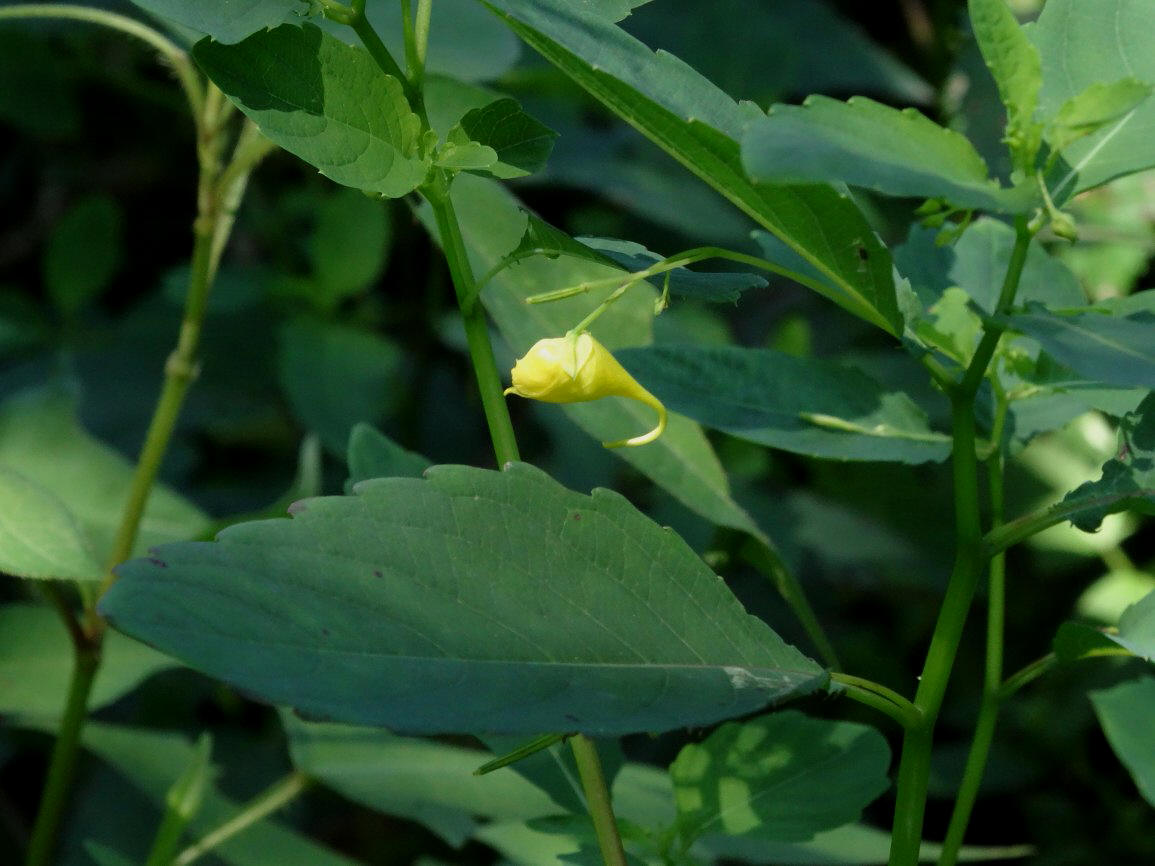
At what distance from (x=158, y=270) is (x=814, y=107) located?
2.19 meters

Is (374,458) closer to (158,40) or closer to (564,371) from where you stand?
(564,371)

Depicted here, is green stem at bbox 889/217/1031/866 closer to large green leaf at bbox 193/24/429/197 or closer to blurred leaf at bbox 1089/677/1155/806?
large green leaf at bbox 193/24/429/197

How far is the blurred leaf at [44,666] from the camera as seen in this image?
1076 millimetres

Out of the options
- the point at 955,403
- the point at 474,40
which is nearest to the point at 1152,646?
the point at 955,403

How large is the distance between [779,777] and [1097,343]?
1.08 ft

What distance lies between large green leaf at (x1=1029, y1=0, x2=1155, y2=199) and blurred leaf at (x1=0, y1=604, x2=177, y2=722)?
2.75 ft

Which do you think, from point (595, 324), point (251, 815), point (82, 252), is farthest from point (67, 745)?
point (82, 252)

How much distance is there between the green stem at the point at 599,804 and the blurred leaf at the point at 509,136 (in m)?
0.25

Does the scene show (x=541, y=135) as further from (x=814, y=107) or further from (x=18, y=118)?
(x=18, y=118)

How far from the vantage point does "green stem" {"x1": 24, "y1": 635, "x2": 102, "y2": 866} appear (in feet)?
2.90

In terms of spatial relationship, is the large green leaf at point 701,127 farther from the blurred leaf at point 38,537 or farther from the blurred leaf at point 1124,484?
the blurred leaf at point 38,537

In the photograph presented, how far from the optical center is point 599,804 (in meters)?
0.57

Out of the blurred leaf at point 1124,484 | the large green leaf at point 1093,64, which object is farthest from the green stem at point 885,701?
the large green leaf at point 1093,64

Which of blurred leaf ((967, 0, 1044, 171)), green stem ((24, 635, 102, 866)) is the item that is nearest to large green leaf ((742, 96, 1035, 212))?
blurred leaf ((967, 0, 1044, 171))
